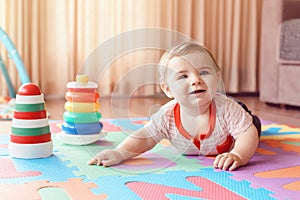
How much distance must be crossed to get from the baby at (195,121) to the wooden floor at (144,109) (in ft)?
1.35

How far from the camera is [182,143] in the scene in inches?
46.4

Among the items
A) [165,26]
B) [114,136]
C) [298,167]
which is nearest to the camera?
[298,167]

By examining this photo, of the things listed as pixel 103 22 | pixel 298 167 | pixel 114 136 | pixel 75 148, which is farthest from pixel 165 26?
pixel 298 167

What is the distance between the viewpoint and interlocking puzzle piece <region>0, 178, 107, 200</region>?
0.85 meters

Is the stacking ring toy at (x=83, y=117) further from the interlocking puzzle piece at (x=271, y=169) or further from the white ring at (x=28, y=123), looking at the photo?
the interlocking puzzle piece at (x=271, y=169)

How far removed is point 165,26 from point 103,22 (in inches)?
13.5

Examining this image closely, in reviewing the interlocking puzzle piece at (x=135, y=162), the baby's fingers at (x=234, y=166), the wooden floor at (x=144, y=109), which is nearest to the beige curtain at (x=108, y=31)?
the wooden floor at (x=144, y=109)

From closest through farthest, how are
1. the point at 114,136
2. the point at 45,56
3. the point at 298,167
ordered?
the point at 298,167
the point at 114,136
the point at 45,56

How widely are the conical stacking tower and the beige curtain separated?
2.09 ft

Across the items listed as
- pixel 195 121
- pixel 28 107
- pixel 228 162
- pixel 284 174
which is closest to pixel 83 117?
pixel 28 107

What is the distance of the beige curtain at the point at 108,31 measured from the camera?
7.43 ft

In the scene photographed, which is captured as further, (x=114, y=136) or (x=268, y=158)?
(x=114, y=136)

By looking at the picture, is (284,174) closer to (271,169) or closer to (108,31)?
(271,169)

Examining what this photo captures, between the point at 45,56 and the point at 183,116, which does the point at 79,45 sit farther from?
the point at 183,116
